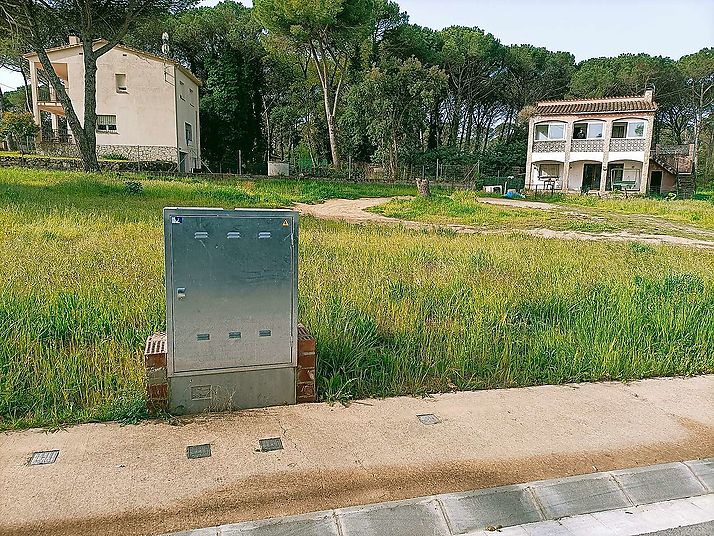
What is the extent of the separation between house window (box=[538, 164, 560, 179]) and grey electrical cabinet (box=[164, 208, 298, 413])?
38.4 metres

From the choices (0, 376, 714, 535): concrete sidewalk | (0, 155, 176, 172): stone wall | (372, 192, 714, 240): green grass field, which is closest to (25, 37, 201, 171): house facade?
(0, 155, 176, 172): stone wall

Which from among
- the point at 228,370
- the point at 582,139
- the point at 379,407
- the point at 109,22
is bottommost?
the point at 379,407

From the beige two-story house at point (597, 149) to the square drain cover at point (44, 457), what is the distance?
→ 121 feet

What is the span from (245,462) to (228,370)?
2.40ft

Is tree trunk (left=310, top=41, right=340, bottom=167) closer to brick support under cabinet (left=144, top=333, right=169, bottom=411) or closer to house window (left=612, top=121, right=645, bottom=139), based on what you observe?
house window (left=612, top=121, right=645, bottom=139)

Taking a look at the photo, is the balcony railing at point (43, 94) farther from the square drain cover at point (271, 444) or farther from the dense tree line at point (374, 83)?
the square drain cover at point (271, 444)

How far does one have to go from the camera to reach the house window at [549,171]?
39125 mm

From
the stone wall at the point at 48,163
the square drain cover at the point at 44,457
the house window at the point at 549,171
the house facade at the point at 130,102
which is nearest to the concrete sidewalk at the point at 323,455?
the square drain cover at the point at 44,457

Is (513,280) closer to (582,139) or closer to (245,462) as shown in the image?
(245,462)

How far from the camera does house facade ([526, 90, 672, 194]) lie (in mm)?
35500

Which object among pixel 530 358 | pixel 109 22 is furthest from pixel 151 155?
pixel 530 358

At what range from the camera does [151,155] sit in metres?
33.0

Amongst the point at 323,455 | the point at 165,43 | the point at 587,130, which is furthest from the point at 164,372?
the point at 587,130

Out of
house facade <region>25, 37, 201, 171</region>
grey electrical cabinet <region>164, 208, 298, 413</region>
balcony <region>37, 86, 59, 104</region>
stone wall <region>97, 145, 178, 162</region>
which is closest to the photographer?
grey electrical cabinet <region>164, 208, 298, 413</region>
